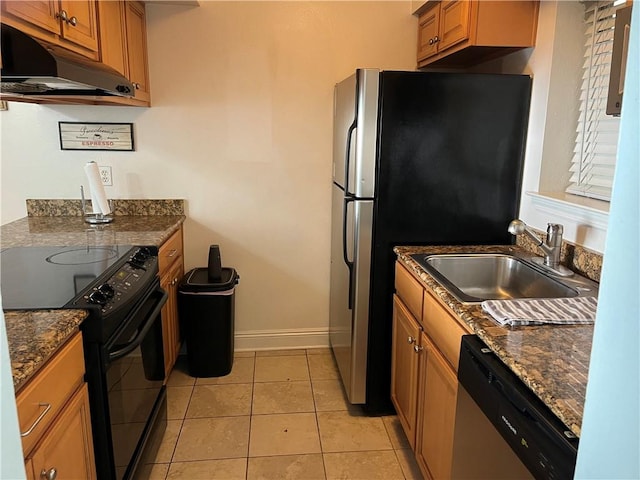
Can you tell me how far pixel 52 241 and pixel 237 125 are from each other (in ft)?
4.07

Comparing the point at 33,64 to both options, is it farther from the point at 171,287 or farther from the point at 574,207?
the point at 574,207

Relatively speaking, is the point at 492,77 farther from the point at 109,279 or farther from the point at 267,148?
the point at 109,279

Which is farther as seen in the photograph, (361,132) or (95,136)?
(95,136)

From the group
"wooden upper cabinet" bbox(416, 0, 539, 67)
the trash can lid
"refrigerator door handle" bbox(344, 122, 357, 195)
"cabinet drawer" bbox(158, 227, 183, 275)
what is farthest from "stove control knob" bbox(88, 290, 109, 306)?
"wooden upper cabinet" bbox(416, 0, 539, 67)

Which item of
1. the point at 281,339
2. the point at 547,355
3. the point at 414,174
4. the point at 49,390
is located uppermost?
the point at 414,174

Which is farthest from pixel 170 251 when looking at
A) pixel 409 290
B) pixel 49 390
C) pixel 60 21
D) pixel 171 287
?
pixel 49 390

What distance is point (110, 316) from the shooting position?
1.54 m

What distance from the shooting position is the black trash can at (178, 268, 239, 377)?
2766 millimetres

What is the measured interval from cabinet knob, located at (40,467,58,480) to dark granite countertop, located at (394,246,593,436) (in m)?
1.18

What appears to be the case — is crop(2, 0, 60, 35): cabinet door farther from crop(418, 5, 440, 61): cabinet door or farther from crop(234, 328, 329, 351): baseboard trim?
crop(234, 328, 329, 351): baseboard trim

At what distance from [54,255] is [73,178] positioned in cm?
104

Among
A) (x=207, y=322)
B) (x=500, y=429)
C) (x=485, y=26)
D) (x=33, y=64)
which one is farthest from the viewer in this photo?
(x=207, y=322)

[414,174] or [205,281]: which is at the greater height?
[414,174]

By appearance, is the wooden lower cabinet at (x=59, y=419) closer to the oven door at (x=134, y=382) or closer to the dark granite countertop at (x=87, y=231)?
the oven door at (x=134, y=382)
